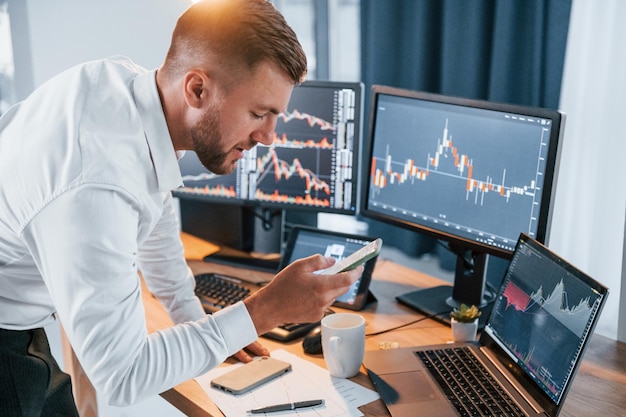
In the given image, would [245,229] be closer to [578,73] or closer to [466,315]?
[466,315]

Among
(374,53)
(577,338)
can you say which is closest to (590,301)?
(577,338)

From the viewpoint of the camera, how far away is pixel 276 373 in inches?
55.6

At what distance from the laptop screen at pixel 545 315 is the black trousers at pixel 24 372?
35.1 inches

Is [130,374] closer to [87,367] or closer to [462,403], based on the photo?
[87,367]

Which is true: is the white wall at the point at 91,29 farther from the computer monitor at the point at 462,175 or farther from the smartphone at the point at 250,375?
the smartphone at the point at 250,375

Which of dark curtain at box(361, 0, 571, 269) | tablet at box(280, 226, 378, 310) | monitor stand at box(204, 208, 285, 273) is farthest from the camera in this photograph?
dark curtain at box(361, 0, 571, 269)

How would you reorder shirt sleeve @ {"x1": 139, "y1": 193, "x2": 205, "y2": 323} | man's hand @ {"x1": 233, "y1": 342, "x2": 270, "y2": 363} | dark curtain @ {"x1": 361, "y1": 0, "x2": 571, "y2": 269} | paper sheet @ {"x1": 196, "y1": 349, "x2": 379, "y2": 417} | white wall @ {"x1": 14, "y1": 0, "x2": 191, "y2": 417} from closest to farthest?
paper sheet @ {"x1": 196, "y1": 349, "x2": 379, "y2": 417}, man's hand @ {"x1": 233, "y1": 342, "x2": 270, "y2": 363}, shirt sleeve @ {"x1": 139, "y1": 193, "x2": 205, "y2": 323}, white wall @ {"x1": 14, "y1": 0, "x2": 191, "y2": 417}, dark curtain @ {"x1": 361, "y1": 0, "x2": 571, "y2": 269}

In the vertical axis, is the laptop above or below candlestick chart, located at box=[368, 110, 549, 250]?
below

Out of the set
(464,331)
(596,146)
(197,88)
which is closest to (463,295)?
(464,331)

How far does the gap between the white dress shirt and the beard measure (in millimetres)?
60

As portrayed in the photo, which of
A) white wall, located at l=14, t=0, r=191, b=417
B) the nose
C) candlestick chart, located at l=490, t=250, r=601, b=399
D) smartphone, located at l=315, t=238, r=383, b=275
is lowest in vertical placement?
candlestick chart, located at l=490, t=250, r=601, b=399

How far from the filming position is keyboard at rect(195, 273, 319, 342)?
1.62m

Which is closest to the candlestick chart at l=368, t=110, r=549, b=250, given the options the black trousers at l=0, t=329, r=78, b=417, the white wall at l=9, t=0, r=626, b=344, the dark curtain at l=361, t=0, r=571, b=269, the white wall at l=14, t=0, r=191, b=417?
the black trousers at l=0, t=329, r=78, b=417

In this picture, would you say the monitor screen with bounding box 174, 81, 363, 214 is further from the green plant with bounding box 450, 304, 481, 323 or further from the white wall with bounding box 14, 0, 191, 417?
the white wall with bounding box 14, 0, 191, 417
